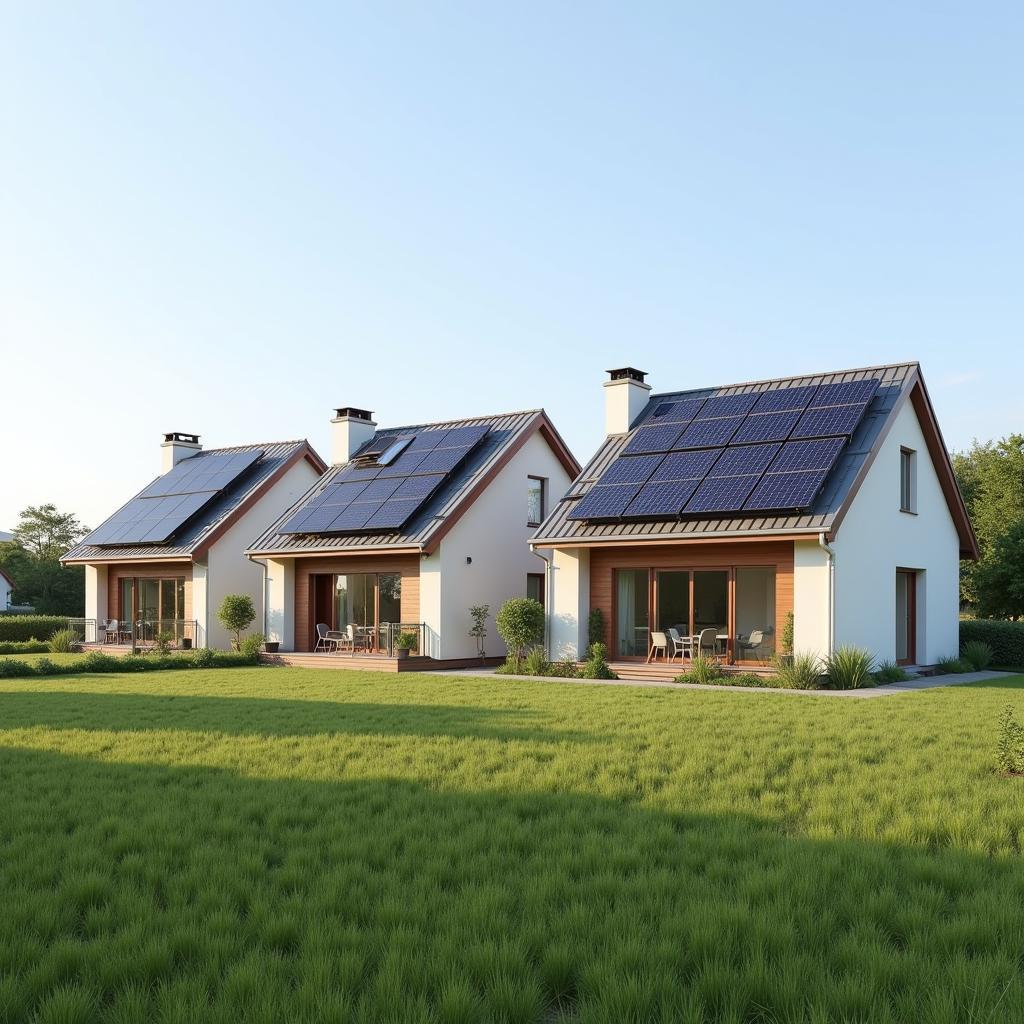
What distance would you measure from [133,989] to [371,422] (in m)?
26.2

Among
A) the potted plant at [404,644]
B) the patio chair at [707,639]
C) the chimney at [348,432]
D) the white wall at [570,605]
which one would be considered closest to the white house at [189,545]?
the chimney at [348,432]

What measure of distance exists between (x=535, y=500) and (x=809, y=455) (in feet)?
29.3

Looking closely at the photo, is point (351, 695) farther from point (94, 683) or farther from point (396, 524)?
point (396, 524)

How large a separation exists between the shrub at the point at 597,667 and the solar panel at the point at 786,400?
20.6ft

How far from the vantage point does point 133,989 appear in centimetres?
390

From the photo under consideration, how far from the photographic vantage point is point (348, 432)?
2903 cm

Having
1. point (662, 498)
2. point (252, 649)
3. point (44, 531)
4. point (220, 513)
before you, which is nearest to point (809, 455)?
point (662, 498)

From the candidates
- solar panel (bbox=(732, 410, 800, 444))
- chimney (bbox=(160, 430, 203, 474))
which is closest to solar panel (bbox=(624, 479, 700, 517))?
solar panel (bbox=(732, 410, 800, 444))

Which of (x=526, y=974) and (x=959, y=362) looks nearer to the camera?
(x=526, y=974)

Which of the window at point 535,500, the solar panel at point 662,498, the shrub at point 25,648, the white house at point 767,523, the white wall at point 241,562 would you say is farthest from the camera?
the shrub at point 25,648

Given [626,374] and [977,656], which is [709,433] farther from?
[977,656]

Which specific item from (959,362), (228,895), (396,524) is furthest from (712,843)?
(959,362)

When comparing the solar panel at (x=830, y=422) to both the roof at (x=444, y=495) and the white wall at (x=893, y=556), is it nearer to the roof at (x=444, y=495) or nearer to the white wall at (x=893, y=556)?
the white wall at (x=893, y=556)

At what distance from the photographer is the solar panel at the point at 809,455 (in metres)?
19.0
